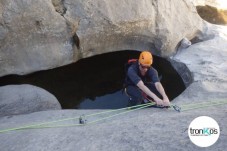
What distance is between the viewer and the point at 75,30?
7.09 m

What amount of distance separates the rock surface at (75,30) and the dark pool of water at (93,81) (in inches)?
22.1

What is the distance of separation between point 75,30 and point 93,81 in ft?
5.56

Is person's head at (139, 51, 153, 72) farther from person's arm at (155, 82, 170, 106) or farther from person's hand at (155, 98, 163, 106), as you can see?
person's hand at (155, 98, 163, 106)

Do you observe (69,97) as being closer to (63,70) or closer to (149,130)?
(63,70)

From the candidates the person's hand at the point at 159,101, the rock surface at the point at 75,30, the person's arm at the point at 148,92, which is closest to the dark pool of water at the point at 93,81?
the rock surface at the point at 75,30

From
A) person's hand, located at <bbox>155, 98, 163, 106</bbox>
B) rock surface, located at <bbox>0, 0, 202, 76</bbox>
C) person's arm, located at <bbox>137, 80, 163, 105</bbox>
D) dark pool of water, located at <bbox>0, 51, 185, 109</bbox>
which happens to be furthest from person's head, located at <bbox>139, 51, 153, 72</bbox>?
dark pool of water, located at <bbox>0, 51, 185, 109</bbox>

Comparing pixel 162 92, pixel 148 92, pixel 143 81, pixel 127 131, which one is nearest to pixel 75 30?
pixel 143 81

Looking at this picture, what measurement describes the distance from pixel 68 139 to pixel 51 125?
0.76 m

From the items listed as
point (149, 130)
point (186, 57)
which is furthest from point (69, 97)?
point (149, 130)

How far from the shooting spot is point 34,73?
7457mm

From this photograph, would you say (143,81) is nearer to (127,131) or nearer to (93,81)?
(127,131)

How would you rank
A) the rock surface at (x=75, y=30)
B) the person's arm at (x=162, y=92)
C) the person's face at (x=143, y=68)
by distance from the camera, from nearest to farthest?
the person's arm at (x=162, y=92) < the person's face at (x=143, y=68) < the rock surface at (x=75, y=30)

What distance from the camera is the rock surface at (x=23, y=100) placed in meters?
5.72

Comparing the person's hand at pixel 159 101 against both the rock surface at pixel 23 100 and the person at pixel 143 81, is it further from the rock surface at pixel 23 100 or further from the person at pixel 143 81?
the rock surface at pixel 23 100
